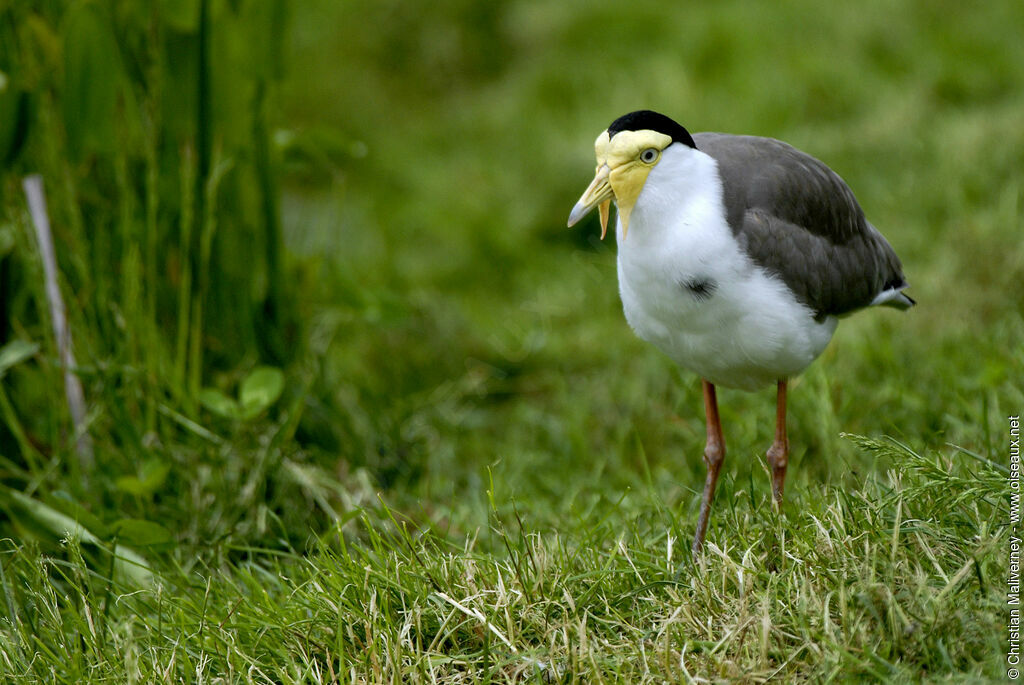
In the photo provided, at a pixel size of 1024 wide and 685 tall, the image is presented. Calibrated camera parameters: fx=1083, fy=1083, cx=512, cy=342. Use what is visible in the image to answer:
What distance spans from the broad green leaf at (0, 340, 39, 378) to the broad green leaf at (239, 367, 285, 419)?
624 millimetres

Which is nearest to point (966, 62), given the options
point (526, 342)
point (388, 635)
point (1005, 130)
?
point (1005, 130)

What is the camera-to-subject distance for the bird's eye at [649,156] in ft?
8.36

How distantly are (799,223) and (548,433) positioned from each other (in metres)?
1.65

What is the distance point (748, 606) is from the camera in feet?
7.66

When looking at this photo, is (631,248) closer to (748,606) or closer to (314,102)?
(748,606)

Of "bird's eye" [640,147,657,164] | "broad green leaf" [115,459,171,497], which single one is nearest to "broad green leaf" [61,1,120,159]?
"broad green leaf" [115,459,171,497]

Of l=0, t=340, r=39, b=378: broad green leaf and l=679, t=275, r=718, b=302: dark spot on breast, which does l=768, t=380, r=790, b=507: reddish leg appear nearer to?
l=679, t=275, r=718, b=302: dark spot on breast

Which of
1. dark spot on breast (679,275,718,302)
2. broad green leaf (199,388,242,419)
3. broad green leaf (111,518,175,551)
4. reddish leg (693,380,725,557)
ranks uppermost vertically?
dark spot on breast (679,275,718,302)

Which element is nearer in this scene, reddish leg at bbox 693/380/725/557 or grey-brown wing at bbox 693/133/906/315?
grey-brown wing at bbox 693/133/906/315

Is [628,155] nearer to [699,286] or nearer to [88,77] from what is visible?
[699,286]

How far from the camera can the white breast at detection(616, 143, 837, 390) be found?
2574 millimetres

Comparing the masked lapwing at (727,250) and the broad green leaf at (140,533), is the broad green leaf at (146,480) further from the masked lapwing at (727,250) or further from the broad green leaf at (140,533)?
the masked lapwing at (727,250)

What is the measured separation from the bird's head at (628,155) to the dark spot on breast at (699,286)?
8.8 inches

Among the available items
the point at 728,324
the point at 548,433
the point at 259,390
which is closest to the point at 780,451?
the point at 728,324
